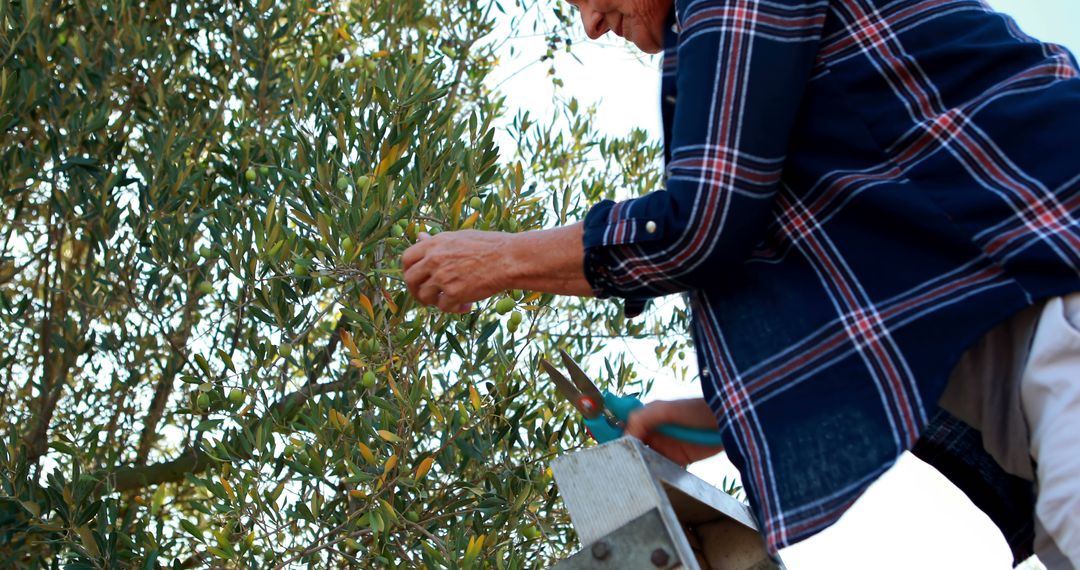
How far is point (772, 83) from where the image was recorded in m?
1.70

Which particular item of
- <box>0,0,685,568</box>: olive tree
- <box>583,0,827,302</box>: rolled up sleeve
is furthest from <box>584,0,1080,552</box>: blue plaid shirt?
<box>0,0,685,568</box>: olive tree

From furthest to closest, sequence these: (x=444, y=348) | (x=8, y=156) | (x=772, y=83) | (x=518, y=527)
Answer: (x=8, y=156) → (x=444, y=348) → (x=518, y=527) → (x=772, y=83)

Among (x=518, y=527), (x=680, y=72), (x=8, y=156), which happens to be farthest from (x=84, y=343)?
(x=680, y=72)

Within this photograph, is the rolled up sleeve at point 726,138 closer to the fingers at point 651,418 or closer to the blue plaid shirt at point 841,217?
the blue plaid shirt at point 841,217

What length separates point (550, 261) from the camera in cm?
185

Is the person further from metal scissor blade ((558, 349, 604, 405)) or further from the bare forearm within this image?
metal scissor blade ((558, 349, 604, 405))

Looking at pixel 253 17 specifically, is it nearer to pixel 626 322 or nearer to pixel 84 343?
pixel 84 343

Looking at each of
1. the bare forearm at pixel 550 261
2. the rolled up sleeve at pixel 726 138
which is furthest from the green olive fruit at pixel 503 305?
the rolled up sleeve at pixel 726 138

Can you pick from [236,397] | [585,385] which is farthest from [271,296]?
[585,385]

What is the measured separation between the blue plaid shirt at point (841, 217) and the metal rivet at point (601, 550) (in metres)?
0.23

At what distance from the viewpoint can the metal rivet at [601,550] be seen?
1705mm

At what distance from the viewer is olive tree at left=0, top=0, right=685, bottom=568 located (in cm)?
356

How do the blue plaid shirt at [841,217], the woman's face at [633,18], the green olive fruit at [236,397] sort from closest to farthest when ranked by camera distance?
the blue plaid shirt at [841,217]
the woman's face at [633,18]
the green olive fruit at [236,397]

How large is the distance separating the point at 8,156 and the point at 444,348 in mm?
1888
